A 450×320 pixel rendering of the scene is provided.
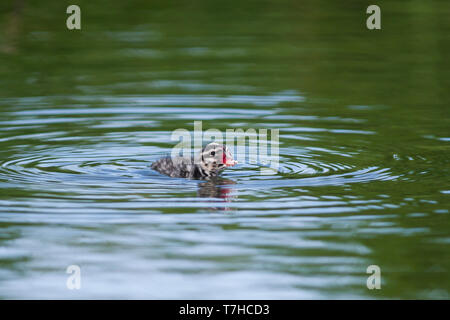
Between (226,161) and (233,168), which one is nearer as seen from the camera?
(226,161)

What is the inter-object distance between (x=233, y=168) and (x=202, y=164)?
62cm

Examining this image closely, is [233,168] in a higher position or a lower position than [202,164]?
lower

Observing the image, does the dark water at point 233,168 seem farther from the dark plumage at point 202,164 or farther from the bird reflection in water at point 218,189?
the dark plumage at point 202,164

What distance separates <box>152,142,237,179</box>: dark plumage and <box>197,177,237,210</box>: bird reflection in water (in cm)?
14

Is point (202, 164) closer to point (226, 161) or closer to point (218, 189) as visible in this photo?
point (226, 161)

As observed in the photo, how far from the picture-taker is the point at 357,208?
994 centimetres

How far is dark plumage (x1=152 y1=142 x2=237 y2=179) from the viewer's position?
1153cm

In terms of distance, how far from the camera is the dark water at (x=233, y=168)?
8.28 meters

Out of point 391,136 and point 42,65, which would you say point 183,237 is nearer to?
point 391,136

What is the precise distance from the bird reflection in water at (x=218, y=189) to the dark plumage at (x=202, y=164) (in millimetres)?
141

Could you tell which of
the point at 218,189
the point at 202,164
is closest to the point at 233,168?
the point at 202,164

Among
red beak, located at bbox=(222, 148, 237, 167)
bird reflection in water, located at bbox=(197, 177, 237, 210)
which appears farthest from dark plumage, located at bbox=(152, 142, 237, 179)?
bird reflection in water, located at bbox=(197, 177, 237, 210)

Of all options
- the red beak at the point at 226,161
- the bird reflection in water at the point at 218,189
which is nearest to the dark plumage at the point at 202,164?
the red beak at the point at 226,161

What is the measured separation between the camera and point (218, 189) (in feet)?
35.9
